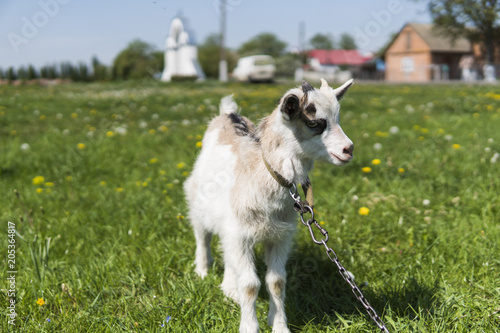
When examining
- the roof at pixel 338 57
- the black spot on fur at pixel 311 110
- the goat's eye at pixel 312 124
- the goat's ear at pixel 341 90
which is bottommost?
the goat's eye at pixel 312 124

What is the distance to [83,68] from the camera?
3344 cm

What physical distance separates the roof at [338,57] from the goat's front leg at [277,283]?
62.0 meters

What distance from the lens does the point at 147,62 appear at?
39.7 metres

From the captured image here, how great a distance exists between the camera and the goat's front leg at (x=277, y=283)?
2.69m

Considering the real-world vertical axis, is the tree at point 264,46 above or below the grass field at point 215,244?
above

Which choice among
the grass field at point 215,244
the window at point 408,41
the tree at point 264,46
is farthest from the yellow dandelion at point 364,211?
the tree at point 264,46

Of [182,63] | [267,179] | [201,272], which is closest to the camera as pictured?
[267,179]

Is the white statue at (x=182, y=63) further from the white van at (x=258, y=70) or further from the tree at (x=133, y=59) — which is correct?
the tree at (x=133, y=59)

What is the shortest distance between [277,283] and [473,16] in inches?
219

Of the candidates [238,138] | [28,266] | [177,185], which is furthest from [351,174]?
[28,266]

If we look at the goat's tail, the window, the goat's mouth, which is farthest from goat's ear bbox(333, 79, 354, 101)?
the window

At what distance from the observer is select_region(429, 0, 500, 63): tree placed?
5945 millimetres

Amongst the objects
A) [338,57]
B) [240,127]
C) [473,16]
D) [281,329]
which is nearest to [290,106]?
[240,127]

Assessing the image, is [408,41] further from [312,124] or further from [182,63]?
[312,124]
